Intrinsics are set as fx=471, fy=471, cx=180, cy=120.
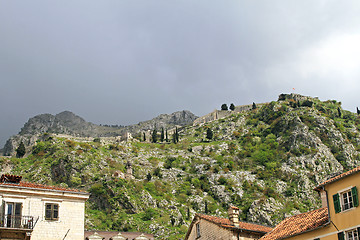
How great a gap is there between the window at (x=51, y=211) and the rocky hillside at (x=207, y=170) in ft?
232

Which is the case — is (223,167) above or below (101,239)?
above

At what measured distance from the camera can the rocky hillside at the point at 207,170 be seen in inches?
4729

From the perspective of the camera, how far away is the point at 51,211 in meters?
35.0

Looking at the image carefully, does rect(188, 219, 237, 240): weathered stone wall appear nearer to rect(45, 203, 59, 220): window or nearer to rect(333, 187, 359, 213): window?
rect(333, 187, 359, 213): window

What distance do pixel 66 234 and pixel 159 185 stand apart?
4257 inches

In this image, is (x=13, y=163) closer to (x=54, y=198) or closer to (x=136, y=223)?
(x=136, y=223)

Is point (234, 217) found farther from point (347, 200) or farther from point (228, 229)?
point (347, 200)

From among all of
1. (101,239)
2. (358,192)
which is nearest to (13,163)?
(101,239)

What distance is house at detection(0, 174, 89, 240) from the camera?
33.0 metres

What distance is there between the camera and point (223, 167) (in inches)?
6107

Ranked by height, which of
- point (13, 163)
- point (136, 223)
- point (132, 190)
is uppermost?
point (13, 163)

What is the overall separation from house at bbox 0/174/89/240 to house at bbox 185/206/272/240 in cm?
1175

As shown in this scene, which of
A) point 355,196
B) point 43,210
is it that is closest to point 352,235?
point 355,196

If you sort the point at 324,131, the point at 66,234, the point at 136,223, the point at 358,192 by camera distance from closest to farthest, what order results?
1. the point at 358,192
2. the point at 66,234
3. the point at 136,223
4. the point at 324,131
